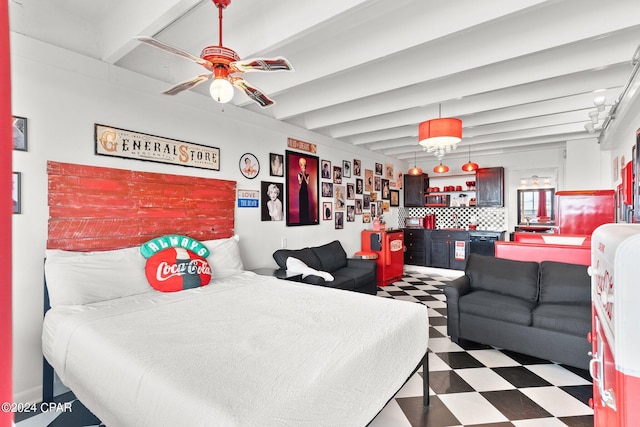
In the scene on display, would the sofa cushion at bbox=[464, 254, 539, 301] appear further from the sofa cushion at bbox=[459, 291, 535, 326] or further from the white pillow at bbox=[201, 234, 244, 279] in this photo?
the white pillow at bbox=[201, 234, 244, 279]

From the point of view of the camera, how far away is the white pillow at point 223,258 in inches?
136

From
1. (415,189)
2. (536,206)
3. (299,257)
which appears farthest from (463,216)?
(299,257)

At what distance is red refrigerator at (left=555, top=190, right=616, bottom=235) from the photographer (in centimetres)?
537

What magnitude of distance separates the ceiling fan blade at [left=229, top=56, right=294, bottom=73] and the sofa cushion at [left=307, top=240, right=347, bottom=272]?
3420mm

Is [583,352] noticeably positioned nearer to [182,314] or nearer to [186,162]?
[182,314]

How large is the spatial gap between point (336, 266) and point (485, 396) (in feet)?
10.2

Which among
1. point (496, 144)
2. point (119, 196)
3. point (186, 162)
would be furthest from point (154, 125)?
point (496, 144)

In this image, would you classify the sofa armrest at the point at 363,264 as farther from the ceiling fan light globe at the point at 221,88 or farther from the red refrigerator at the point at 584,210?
the ceiling fan light globe at the point at 221,88

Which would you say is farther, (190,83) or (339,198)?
(339,198)

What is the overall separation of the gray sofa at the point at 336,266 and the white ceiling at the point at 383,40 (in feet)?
7.24

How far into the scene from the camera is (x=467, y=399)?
2.53 metres

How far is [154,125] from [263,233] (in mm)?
2045

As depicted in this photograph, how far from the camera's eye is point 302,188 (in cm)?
544

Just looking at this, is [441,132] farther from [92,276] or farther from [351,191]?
[92,276]
